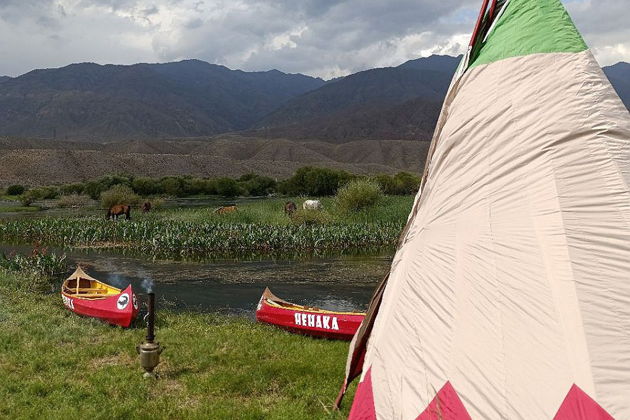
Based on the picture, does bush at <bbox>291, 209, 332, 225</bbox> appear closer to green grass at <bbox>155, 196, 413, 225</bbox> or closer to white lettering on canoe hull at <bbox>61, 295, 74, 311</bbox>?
green grass at <bbox>155, 196, 413, 225</bbox>

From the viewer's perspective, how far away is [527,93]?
518 cm

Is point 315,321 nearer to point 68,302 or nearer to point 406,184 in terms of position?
point 68,302

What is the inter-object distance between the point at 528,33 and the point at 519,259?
8.38 feet

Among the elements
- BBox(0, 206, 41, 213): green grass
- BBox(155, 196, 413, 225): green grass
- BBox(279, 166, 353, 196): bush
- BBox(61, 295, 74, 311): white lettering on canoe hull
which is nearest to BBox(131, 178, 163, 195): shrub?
BBox(0, 206, 41, 213): green grass

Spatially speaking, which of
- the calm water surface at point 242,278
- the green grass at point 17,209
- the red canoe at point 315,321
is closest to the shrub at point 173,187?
the green grass at point 17,209

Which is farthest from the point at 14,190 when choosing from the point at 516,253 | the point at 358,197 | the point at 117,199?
the point at 516,253

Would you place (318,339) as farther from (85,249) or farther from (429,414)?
(85,249)

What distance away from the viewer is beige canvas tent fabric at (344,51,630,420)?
3.75 metres

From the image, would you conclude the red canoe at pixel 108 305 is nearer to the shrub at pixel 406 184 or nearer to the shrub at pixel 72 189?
the shrub at pixel 406 184

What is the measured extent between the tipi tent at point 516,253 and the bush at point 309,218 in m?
25.9

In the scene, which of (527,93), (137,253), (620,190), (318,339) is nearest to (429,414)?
(620,190)

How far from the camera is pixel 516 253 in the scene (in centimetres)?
441

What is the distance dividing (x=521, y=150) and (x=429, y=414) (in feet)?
7.97

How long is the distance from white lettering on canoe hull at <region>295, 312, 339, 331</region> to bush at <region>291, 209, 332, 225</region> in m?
20.9
